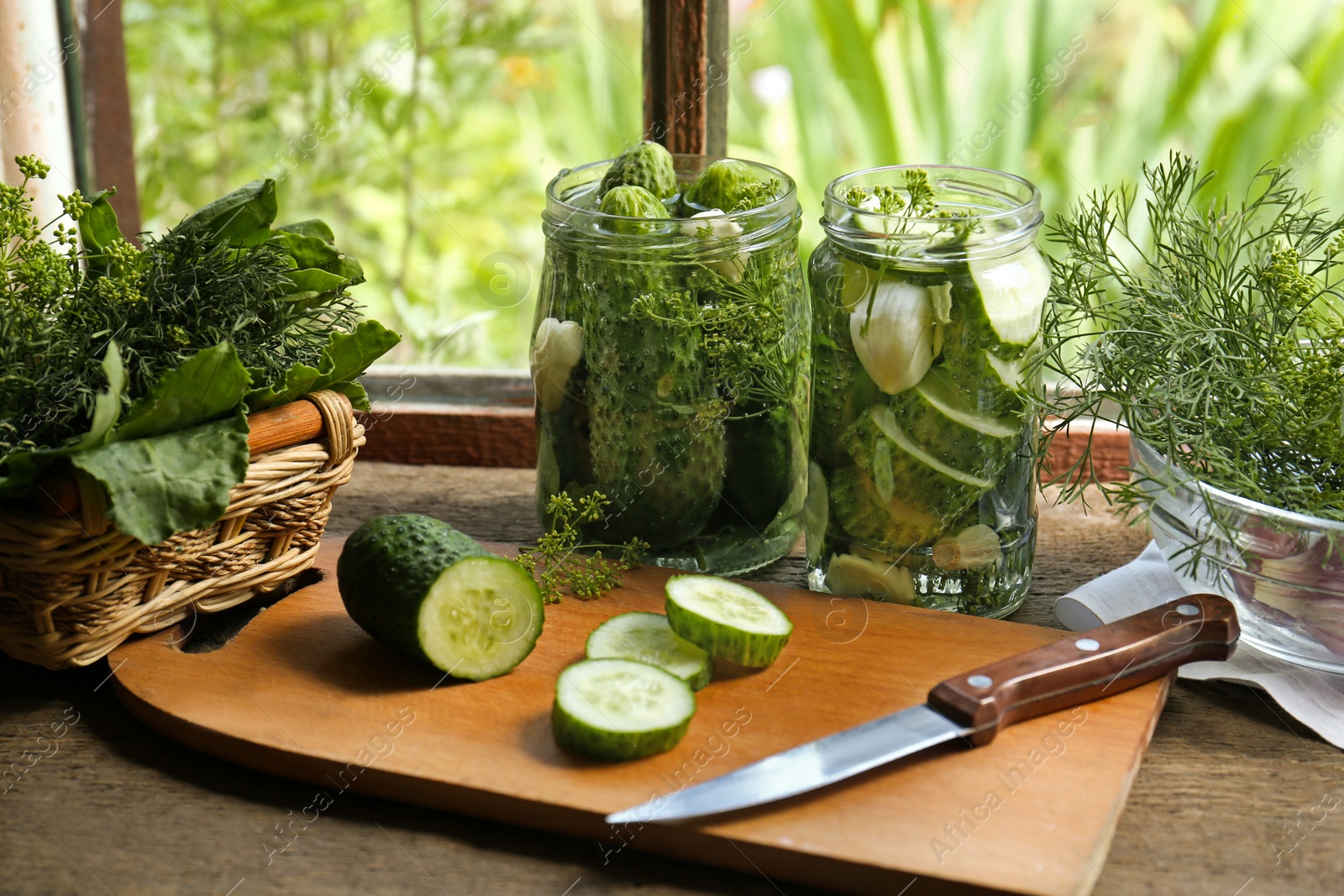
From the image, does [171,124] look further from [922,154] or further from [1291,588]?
[1291,588]

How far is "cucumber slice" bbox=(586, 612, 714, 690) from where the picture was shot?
2.98 feet

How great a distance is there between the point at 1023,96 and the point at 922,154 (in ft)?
0.45

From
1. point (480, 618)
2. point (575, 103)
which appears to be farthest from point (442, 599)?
point (575, 103)

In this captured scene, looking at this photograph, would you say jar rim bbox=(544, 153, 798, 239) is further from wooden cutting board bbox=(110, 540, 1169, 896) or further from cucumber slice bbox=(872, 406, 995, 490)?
wooden cutting board bbox=(110, 540, 1169, 896)

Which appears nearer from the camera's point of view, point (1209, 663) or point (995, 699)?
point (995, 699)

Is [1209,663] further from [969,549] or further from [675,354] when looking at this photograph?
[675,354]

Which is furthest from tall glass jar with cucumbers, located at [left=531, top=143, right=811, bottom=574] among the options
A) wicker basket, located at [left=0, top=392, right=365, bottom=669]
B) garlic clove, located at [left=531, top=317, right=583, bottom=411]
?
wicker basket, located at [left=0, top=392, right=365, bottom=669]

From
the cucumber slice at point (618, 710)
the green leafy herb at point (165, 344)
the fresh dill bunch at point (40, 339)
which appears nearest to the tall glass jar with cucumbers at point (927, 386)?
the cucumber slice at point (618, 710)

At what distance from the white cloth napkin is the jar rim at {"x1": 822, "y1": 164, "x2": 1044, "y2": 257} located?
340 millimetres

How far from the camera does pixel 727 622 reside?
0.91m

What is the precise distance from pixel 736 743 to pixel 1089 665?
277 millimetres

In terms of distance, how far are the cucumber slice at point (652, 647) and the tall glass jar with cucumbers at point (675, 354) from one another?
0.46 ft

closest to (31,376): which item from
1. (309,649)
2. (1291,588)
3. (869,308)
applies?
(309,649)

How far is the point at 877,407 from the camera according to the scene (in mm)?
964
